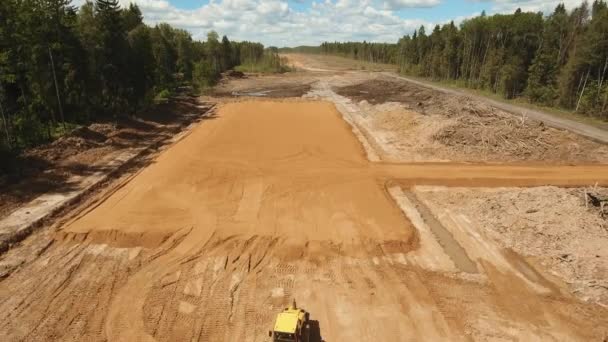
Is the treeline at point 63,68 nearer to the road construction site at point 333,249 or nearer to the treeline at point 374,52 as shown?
the road construction site at point 333,249

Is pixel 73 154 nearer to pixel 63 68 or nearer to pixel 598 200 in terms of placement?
pixel 63 68

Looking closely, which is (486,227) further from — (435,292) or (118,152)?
(118,152)

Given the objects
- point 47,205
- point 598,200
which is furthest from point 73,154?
point 598,200

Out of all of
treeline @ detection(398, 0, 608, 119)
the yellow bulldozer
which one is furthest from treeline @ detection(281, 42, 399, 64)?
the yellow bulldozer

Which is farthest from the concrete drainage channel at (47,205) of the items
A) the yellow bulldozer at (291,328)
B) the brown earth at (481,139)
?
the brown earth at (481,139)

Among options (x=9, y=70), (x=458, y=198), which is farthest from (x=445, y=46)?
(x=9, y=70)

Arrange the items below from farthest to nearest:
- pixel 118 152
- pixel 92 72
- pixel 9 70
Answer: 1. pixel 92 72
2. pixel 118 152
3. pixel 9 70

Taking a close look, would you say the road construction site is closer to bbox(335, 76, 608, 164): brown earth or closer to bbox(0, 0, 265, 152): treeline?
bbox(335, 76, 608, 164): brown earth
